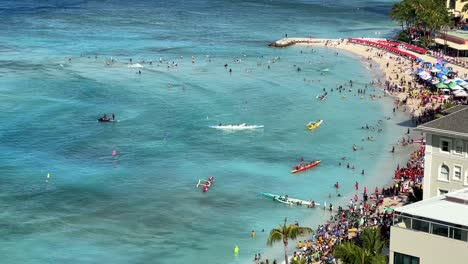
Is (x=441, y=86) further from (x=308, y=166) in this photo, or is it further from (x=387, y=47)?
(x=387, y=47)

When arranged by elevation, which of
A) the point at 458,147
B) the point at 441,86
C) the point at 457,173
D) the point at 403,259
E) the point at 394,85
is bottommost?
the point at 394,85

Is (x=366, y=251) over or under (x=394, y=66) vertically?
over

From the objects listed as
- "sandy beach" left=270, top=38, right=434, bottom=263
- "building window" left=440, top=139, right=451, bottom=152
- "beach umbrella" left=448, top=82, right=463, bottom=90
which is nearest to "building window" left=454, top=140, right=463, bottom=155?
"building window" left=440, top=139, right=451, bottom=152

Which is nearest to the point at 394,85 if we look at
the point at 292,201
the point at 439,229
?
the point at 292,201

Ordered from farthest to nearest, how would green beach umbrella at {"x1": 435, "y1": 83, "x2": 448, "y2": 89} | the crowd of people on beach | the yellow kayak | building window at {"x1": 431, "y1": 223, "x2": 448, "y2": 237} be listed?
green beach umbrella at {"x1": 435, "y1": 83, "x2": 448, "y2": 89} → the yellow kayak → the crowd of people on beach → building window at {"x1": 431, "y1": 223, "x2": 448, "y2": 237}

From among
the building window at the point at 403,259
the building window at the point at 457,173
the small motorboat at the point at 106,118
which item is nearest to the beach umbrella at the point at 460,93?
the small motorboat at the point at 106,118

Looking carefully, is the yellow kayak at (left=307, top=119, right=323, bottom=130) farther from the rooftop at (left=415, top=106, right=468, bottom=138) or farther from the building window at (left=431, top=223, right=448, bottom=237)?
the building window at (left=431, top=223, right=448, bottom=237)

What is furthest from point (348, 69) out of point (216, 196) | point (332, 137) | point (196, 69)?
point (216, 196)
